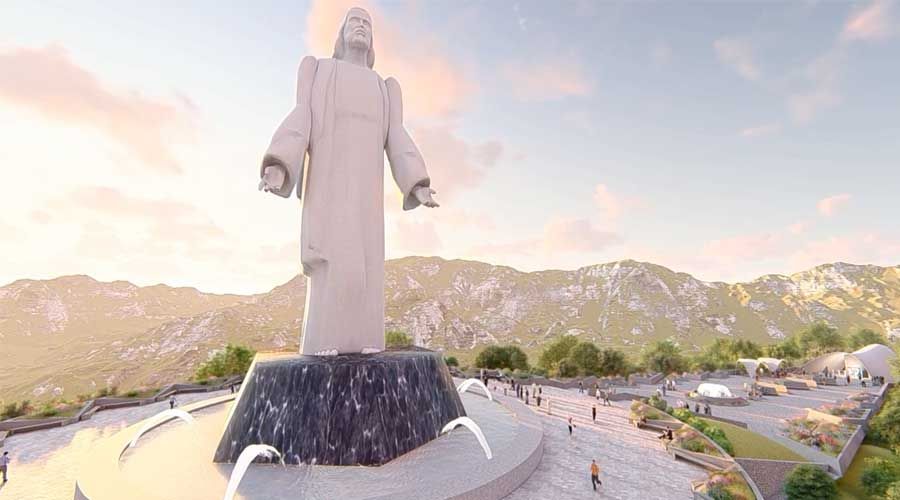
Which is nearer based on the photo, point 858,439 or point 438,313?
point 858,439

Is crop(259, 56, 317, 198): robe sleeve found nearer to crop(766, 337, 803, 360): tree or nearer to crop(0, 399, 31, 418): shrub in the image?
crop(0, 399, 31, 418): shrub

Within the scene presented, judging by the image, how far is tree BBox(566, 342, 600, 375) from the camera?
57.8 metres

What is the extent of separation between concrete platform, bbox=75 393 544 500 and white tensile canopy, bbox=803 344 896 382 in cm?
6863

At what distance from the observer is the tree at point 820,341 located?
86.1 m

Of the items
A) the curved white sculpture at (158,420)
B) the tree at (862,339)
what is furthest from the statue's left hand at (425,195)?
the tree at (862,339)

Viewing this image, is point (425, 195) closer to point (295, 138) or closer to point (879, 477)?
point (295, 138)

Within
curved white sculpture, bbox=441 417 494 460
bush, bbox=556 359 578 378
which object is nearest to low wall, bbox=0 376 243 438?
curved white sculpture, bbox=441 417 494 460

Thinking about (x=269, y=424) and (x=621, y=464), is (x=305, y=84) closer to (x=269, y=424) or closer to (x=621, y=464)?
(x=269, y=424)

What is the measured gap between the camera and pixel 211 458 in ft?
42.0

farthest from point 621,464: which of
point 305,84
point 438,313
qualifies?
point 438,313

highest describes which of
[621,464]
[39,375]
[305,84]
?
[305,84]

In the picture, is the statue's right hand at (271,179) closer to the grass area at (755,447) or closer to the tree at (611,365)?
the grass area at (755,447)

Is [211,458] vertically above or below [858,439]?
above

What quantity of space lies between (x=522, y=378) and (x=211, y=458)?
3228cm
